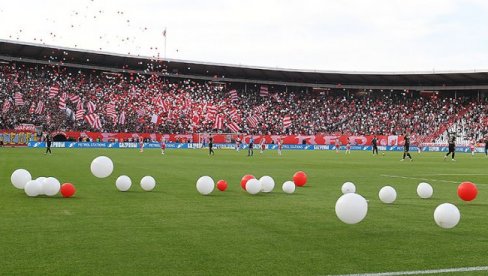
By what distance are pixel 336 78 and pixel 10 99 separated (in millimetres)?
47954

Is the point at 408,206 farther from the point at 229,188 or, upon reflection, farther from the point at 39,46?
the point at 39,46

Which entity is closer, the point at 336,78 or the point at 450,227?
the point at 450,227

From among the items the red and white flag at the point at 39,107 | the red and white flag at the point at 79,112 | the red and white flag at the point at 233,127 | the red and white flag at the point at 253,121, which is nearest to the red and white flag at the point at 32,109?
the red and white flag at the point at 39,107

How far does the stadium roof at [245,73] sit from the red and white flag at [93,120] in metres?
11.1

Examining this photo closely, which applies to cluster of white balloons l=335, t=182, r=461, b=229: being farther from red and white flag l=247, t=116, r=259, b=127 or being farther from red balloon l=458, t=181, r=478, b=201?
red and white flag l=247, t=116, r=259, b=127

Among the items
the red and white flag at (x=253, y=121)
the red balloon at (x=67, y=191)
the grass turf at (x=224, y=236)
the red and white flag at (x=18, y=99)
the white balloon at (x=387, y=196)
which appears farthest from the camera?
the red and white flag at (x=253, y=121)

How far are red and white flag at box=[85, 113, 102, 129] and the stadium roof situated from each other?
36.4 feet

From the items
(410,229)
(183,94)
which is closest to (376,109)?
(183,94)

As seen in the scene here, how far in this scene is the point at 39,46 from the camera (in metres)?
70.5

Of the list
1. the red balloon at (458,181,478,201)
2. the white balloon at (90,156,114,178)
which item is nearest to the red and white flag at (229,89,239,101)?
the white balloon at (90,156,114,178)

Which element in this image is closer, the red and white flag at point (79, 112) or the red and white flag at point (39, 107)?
the red and white flag at point (39, 107)

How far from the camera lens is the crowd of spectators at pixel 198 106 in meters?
69.4

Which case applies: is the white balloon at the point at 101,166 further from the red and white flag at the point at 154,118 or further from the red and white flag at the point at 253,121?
the red and white flag at the point at 253,121

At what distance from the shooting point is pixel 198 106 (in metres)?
79.2
